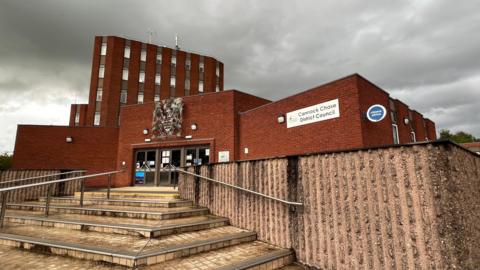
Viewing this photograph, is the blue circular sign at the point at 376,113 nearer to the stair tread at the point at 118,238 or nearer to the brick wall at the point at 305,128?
the brick wall at the point at 305,128

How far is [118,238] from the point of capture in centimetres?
459

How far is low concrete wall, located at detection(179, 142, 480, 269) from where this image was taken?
296cm

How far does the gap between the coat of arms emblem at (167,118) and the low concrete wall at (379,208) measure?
11607mm

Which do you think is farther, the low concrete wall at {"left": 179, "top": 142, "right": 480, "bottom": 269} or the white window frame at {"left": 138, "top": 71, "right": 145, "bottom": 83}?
the white window frame at {"left": 138, "top": 71, "right": 145, "bottom": 83}

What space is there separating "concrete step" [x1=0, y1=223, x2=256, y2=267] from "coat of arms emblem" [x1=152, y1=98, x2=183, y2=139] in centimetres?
1059

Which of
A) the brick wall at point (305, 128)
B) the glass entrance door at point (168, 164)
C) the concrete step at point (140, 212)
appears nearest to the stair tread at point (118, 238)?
the concrete step at point (140, 212)

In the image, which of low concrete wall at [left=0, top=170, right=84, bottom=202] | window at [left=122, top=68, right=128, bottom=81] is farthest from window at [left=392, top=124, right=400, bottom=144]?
window at [left=122, top=68, right=128, bottom=81]

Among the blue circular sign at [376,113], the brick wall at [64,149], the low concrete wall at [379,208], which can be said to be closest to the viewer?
the low concrete wall at [379,208]

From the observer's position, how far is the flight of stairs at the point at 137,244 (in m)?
3.69

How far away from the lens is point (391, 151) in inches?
133

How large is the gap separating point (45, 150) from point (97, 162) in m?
3.57

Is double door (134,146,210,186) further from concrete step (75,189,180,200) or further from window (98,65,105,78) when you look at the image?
window (98,65,105,78)

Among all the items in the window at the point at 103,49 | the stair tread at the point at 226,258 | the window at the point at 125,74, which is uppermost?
the window at the point at 103,49

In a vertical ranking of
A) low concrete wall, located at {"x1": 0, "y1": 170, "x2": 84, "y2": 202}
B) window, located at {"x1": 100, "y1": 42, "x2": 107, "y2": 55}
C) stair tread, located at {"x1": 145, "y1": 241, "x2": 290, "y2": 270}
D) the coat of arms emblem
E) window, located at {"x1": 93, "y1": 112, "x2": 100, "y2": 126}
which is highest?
window, located at {"x1": 100, "y1": 42, "x2": 107, "y2": 55}
